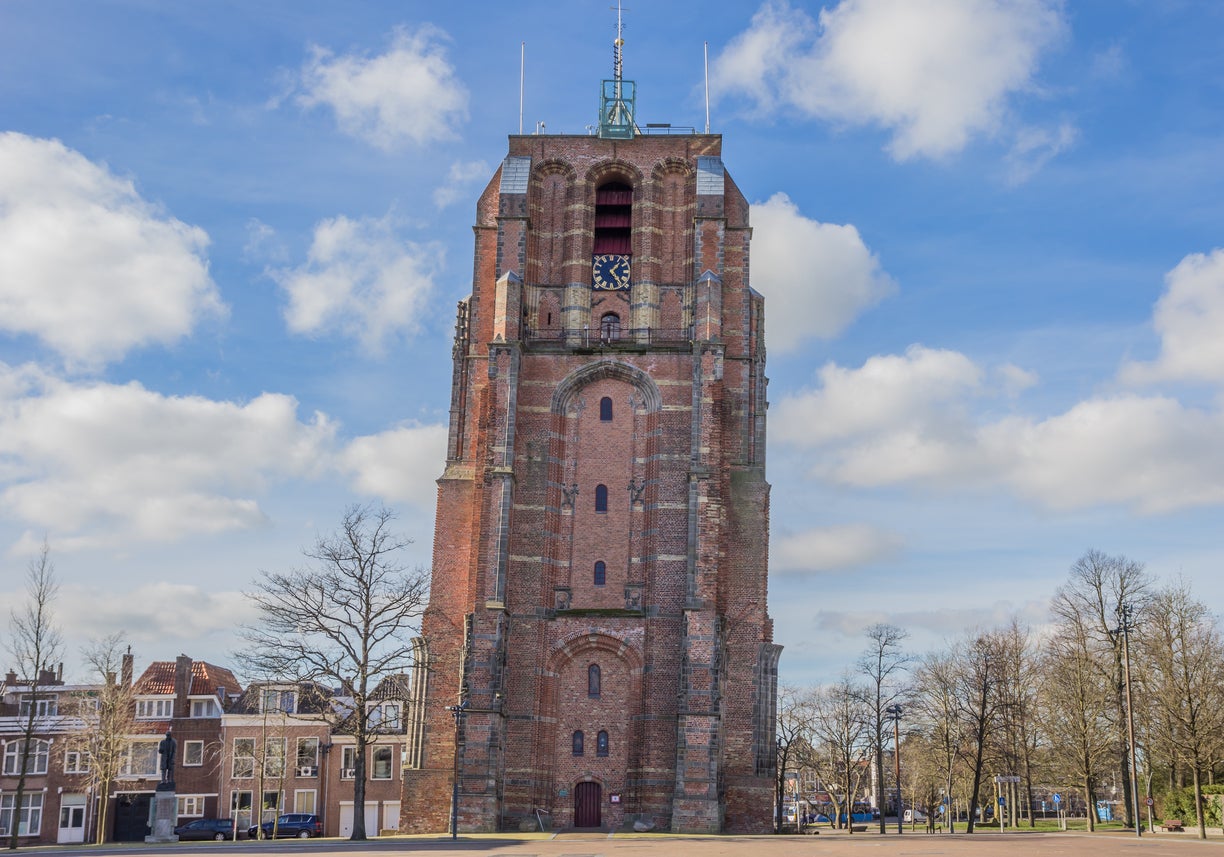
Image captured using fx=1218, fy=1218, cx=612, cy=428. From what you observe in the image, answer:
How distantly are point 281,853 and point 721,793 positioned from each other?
18.5 metres

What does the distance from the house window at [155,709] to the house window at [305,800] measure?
26.0ft

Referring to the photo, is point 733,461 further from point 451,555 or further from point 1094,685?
point 1094,685

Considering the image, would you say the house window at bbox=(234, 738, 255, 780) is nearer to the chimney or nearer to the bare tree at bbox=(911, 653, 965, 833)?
the chimney

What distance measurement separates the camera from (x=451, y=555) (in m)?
47.3

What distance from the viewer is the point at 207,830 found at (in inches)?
2240

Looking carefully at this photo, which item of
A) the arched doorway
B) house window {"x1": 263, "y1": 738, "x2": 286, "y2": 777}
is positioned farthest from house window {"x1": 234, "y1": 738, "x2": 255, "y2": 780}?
the arched doorway

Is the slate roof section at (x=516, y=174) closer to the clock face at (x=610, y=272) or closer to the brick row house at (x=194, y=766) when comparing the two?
the clock face at (x=610, y=272)

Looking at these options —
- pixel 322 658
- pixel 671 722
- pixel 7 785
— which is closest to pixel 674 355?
pixel 671 722

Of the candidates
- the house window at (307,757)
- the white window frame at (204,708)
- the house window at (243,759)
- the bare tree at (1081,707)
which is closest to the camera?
the bare tree at (1081,707)

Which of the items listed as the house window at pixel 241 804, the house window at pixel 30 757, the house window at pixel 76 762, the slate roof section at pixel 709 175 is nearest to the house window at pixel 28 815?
the house window at pixel 30 757

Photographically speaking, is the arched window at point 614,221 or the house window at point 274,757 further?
the house window at point 274,757

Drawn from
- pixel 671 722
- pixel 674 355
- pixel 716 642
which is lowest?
pixel 671 722

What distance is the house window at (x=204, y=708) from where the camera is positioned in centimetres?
6438

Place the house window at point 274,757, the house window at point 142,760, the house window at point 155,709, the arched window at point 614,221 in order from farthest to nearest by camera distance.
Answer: the house window at point 155,709
the house window at point 142,760
the house window at point 274,757
the arched window at point 614,221
